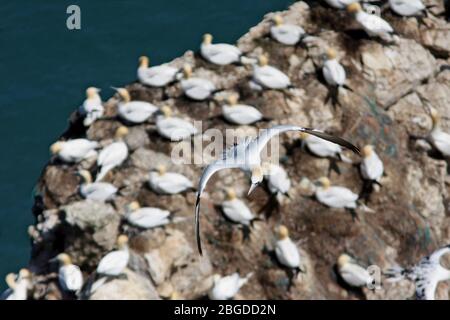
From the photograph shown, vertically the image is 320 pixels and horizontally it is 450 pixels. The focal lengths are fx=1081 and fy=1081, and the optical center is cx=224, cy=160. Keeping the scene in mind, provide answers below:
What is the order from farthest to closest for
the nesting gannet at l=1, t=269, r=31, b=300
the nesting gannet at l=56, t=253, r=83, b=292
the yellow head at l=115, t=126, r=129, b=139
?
the yellow head at l=115, t=126, r=129, b=139, the nesting gannet at l=1, t=269, r=31, b=300, the nesting gannet at l=56, t=253, r=83, b=292

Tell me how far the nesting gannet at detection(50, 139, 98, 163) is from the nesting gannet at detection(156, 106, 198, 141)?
5.56 feet

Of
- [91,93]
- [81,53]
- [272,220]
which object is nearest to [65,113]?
[81,53]

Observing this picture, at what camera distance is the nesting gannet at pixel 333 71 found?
26500 millimetres

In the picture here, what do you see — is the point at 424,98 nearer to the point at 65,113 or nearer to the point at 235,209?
the point at 235,209

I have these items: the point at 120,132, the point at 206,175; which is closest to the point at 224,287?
the point at 206,175

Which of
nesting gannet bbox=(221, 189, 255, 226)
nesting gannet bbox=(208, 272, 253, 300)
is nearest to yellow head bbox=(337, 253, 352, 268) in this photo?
nesting gannet bbox=(221, 189, 255, 226)

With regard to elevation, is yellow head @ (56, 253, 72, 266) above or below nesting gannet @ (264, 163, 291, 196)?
below

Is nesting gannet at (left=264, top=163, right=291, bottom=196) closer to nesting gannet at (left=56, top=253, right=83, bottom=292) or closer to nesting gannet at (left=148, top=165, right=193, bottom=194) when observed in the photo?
nesting gannet at (left=148, top=165, right=193, bottom=194)

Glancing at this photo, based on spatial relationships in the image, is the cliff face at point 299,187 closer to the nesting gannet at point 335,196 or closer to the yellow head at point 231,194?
the nesting gannet at point 335,196

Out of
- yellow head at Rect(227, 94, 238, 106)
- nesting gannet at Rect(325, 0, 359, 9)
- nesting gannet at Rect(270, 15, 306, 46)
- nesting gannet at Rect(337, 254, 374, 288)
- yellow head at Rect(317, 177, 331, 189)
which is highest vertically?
nesting gannet at Rect(325, 0, 359, 9)

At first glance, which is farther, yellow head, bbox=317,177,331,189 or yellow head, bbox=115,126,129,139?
yellow head, bbox=115,126,129,139

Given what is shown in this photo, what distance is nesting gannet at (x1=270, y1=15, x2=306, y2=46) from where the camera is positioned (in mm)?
27719

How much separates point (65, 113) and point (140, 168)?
7913 mm

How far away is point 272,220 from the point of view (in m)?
24.6
